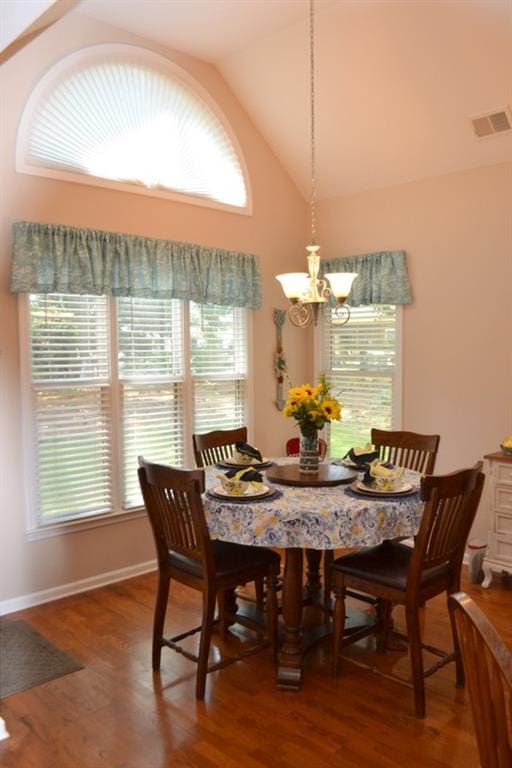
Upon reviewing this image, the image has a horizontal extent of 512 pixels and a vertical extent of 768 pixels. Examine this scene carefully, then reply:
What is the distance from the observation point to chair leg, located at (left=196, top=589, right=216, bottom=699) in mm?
2818

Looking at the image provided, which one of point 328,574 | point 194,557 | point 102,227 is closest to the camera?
point 194,557

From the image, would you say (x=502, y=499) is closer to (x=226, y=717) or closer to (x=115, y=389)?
(x=226, y=717)

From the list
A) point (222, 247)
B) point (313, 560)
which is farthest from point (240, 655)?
point (222, 247)

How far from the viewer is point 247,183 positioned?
5.07 meters

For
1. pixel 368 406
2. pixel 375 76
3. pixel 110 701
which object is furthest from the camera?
pixel 368 406

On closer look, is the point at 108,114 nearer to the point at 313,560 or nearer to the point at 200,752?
the point at 313,560

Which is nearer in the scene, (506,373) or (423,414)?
(506,373)

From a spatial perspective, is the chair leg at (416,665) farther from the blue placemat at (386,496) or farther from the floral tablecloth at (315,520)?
the blue placemat at (386,496)

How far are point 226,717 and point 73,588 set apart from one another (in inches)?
68.6

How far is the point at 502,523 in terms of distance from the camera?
13.2 ft

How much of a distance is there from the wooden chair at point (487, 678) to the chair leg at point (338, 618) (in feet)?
5.21

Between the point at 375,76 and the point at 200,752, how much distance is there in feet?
13.3

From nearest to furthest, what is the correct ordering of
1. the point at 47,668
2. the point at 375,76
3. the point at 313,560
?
the point at 47,668 < the point at 313,560 < the point at 375,76

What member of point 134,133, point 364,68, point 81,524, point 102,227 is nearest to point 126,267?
point 102,227
